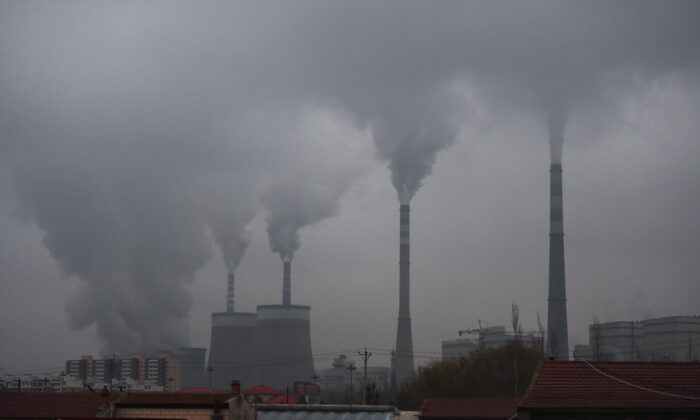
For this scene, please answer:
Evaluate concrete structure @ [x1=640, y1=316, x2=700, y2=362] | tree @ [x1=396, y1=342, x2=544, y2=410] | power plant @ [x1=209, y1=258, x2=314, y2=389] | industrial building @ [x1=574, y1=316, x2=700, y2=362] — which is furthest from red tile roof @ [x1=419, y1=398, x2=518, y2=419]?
power plant @ [x1=209, y1=258, x2=314, y2=389]

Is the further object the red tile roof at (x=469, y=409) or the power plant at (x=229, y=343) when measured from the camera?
the power plant at (x=229, y=343)

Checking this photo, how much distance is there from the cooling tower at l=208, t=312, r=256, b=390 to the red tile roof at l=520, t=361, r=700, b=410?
2879 inches

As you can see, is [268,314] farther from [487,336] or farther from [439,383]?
[439,383]

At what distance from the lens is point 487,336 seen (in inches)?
3725

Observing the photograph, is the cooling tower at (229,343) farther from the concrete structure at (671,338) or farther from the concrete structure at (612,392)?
the concrete structure at (612,392)

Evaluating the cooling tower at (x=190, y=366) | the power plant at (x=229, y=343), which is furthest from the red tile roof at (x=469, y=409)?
the cooling tower at (x=190, y=366)

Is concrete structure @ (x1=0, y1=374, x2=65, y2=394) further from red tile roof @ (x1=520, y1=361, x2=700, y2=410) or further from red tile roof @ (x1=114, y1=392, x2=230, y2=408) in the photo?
red tile roof @ (x1=520, y1=361, x2=700, y2=410)

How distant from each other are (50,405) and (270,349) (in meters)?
65.9

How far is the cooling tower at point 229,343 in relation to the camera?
90125mm

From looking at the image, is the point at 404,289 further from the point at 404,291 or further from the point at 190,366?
the point at 190,366

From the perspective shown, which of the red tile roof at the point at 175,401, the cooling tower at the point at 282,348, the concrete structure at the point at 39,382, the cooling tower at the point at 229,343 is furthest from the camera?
the concrete structure at the point at 39,382

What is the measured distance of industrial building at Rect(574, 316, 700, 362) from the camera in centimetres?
7862

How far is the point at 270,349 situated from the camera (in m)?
87.4

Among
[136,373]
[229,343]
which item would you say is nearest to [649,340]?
[229,343]
